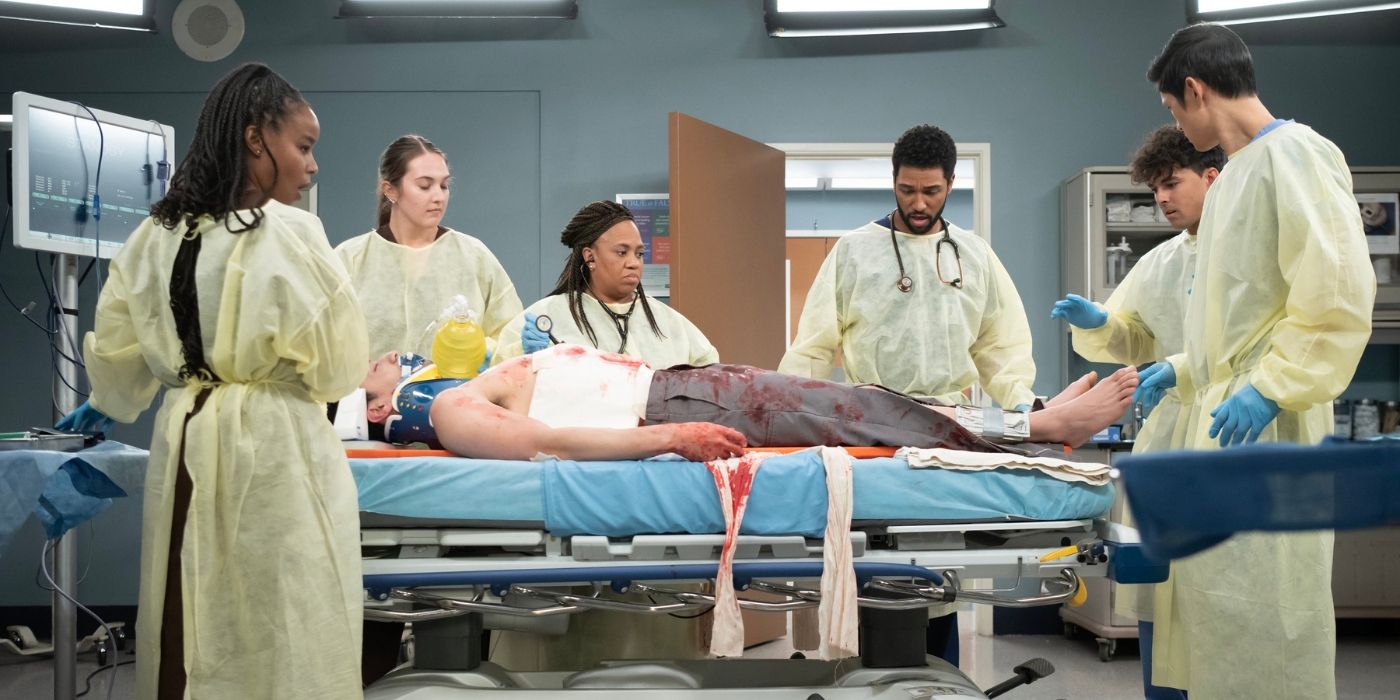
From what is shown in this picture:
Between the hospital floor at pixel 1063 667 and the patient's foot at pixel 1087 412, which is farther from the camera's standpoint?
the hospital floor at pixel 1063 667

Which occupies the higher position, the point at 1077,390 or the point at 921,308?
the point at 921,308

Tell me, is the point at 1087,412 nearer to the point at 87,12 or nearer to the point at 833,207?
the point at 87,12

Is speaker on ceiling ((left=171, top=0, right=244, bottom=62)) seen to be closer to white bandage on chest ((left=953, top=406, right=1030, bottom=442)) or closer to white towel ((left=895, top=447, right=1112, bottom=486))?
white bandage on chest ((left=953, top=406, right=1030, bottom=442))

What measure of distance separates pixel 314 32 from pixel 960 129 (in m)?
2.95

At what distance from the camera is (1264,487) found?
106 cm

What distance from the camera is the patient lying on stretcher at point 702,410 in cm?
238

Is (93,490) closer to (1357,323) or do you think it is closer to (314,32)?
(1357,323)

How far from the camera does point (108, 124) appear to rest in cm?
352

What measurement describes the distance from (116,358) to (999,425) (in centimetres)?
175

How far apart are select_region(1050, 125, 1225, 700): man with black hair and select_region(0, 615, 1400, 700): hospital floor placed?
1.20m

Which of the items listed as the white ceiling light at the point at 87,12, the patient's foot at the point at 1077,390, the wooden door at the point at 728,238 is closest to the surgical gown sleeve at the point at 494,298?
the wooden door at the point at 728,238

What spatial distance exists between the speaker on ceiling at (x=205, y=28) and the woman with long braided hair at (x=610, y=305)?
8.92ft

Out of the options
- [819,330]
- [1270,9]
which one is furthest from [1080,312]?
[1270,9]

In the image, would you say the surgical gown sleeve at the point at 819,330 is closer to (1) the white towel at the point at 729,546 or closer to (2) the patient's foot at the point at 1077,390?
(2) the patient's foot at the point at 1077,390
